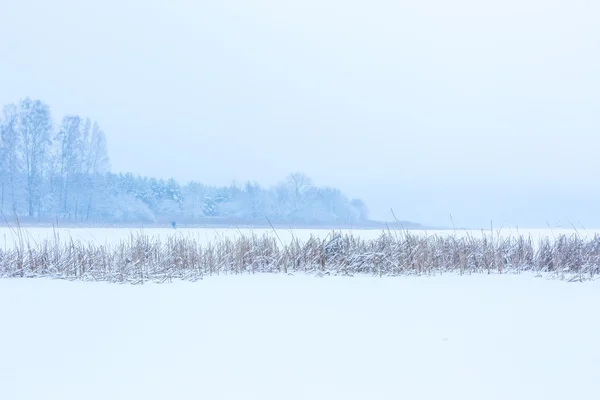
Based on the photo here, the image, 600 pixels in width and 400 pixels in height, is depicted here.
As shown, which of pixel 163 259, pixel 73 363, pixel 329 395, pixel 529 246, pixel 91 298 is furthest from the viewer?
pixel 529 246

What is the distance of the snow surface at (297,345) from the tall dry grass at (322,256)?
5.19ft

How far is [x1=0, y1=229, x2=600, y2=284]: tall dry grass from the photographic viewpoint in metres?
6.67

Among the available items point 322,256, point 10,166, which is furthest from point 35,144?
point 322,256

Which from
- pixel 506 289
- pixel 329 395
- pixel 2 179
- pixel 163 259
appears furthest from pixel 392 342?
pixel 2 179

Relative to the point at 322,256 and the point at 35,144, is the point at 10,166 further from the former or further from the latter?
the point at 322,256

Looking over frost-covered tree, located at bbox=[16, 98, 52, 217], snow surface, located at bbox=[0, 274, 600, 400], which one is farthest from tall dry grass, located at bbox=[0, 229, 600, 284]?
frost-covered tree, located at bbox=[16, 98, 52, 217]

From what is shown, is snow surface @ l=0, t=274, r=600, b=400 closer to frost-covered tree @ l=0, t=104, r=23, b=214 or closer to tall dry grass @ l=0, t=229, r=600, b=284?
tall dry grass @ l=0, t=229, r=600, b=284

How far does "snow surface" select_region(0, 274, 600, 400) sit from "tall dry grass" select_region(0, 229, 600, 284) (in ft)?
5.19

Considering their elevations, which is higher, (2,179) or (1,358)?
(2,179)

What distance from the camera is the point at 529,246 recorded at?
7570mm

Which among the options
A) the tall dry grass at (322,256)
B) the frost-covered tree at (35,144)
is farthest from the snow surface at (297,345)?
the frost-covered tree at (35,144)

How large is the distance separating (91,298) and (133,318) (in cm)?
122

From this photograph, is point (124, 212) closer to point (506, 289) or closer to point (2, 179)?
point (2, 179)

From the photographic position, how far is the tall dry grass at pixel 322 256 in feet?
21.9
